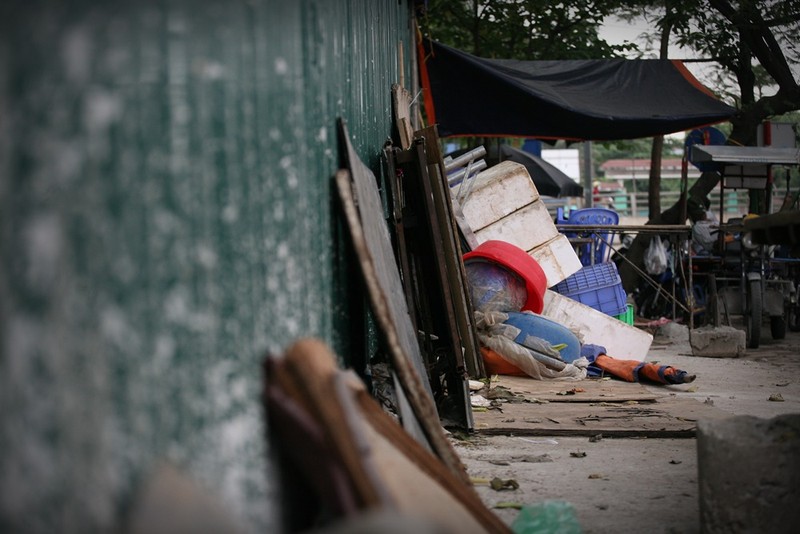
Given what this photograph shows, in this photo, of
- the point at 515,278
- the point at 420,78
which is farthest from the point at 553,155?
the point at 515,278

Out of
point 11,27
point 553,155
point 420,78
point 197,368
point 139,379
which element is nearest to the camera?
point 11,27

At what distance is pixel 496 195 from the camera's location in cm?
873

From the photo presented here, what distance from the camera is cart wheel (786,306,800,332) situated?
1166 centimetres

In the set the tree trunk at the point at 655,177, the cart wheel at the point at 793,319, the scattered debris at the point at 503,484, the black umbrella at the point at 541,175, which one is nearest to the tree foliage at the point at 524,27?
the tree trunk at the point at 655,177

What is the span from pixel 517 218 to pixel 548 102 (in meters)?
1.96

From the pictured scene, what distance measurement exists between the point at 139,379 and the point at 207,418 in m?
0.25

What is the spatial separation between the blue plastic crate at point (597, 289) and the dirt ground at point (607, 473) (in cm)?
262

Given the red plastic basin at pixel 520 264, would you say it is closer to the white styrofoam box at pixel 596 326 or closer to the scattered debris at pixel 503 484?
the white styrofoam box at pixel 596 326

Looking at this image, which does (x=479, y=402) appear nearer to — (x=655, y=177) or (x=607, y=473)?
(x=607, y=473)

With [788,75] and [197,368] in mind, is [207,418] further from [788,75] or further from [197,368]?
[788,75]

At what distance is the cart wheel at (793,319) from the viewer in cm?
1166

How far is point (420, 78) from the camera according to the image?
35.4ft

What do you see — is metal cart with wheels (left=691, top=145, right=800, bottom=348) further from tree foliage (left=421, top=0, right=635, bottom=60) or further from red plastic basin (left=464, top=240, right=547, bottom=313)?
Answer: tree foliage (left=421, top=0, right=635, bottom=60)

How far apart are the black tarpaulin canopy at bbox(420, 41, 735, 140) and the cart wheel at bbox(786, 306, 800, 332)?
3.04 metres
